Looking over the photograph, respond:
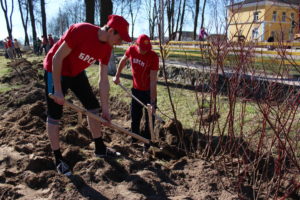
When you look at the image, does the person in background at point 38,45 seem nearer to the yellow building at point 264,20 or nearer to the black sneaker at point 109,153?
the black sneaker at point 109,153

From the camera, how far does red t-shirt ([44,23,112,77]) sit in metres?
2.64

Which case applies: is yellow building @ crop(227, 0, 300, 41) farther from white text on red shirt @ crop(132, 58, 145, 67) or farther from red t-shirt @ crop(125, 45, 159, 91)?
white text on red shirt @ crop(132, 58, 145, 67)

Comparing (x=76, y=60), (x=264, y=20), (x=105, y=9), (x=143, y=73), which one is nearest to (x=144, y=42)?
(x=143, y=73)

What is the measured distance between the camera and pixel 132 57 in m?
3.92

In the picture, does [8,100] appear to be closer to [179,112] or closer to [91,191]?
[179,112]

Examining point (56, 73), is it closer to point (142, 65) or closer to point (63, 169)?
point (63, 169)

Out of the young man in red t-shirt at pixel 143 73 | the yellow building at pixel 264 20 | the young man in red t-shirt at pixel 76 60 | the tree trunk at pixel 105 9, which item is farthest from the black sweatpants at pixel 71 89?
the tree trunk at pixel 105 9

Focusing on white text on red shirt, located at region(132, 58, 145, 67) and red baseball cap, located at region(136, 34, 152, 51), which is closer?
red baseball cap, located at region(136, 34, 152, 51)

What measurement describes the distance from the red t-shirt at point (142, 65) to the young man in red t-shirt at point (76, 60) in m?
0.79

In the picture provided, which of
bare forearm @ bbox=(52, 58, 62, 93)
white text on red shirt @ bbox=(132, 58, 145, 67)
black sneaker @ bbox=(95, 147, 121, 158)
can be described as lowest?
black sneaker @ bbox=(95, 147, 121, 158)

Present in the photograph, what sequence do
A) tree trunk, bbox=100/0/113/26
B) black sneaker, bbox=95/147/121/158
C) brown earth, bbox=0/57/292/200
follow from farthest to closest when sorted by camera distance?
1. tree trunk, bbox=100/0/113/26
2. black sneaker, bbox=95/147/121/158
3. brown earth, bbox=0/57/292/200

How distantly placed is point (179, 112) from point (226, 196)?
244cm

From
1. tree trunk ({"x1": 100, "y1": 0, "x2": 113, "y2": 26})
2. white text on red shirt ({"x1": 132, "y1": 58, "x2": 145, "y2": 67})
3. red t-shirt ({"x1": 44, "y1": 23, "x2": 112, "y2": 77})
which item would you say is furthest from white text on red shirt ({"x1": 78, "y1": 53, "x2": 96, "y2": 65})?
tree trunk ({"x1": 100, "y1": 0, "x2": 113, "y2": 26})

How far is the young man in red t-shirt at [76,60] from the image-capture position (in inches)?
104
